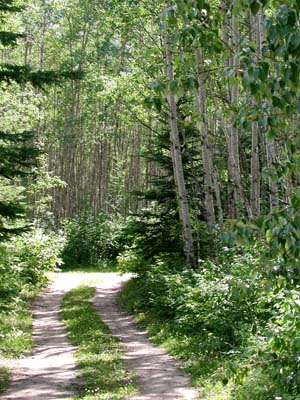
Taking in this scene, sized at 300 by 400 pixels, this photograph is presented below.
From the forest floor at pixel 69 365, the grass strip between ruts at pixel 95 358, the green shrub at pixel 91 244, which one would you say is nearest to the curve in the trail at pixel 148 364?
the forest floor at pixel 69 365

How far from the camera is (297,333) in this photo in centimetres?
582

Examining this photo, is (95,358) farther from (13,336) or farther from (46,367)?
(13,336)

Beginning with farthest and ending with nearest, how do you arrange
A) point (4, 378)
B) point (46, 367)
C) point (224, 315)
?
point (224, 315) → point (46, 367) → point (4, 378)

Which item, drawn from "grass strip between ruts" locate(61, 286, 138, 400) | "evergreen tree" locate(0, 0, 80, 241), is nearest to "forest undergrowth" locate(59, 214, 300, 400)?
"grass strip between ruts" locate(61, 286, 138, 400)

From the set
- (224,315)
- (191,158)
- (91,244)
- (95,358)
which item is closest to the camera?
(95,358)

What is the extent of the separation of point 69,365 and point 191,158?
285 inches

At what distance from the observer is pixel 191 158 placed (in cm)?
1527

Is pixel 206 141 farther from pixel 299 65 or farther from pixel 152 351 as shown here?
pixel 299 65

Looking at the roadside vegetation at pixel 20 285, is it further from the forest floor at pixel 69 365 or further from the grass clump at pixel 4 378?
the forest floor at pixel 69 365

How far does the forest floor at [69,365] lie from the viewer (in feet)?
26.4

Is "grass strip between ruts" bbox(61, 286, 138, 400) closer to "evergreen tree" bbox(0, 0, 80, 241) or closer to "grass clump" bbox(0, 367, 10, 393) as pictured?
"grass clump" bbox(0, 367, 10, 393)

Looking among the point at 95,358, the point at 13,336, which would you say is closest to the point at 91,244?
the point at 13,336

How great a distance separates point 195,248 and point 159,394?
29.4 feet

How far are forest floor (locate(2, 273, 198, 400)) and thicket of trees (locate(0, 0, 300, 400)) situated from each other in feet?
2.47
